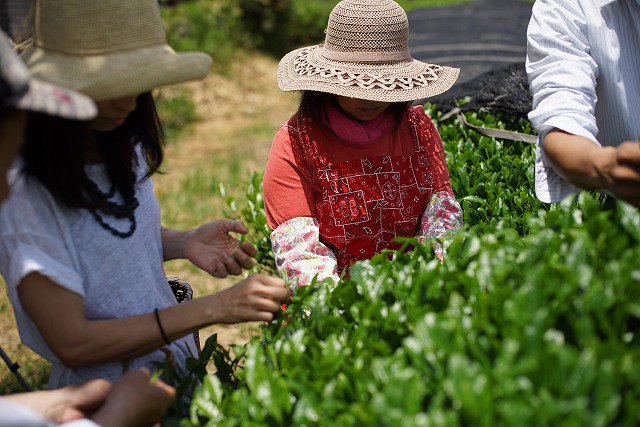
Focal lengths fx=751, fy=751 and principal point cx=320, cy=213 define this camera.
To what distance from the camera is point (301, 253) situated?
2.59 m

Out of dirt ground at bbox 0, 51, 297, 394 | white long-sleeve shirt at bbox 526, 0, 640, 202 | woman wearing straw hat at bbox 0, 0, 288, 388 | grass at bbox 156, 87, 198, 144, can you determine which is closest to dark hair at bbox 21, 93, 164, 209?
woman wearing straw hat at bbox 0, 0, 288, 388

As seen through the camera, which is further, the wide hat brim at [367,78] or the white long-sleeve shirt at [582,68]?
the wide hat brim at [367,78]

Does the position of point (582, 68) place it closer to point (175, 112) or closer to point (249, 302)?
point (249, 302)

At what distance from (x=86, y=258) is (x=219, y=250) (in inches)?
20.3

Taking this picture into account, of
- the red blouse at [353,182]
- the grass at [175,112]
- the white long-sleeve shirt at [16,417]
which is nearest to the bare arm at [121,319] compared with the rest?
the white long-sleeve shirt at [16,417]

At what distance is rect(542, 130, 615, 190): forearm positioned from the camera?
2.02 m

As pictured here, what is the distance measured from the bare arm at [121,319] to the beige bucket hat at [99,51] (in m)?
0.52

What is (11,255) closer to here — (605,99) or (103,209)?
(103,209)

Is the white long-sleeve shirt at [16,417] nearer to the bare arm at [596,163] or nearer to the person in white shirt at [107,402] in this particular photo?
the person in white shirt at [107,402]

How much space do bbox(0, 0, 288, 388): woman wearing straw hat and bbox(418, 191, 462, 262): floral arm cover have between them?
845mm

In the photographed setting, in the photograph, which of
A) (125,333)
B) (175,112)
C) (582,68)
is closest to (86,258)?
(125,333)

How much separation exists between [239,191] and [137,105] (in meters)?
3.87

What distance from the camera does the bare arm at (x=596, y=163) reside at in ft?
6.29

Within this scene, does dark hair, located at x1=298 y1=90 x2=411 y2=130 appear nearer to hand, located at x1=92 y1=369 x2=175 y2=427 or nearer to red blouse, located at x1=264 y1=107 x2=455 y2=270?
red blouse, located at x1=264 y1=107 x2=455 y2=270
